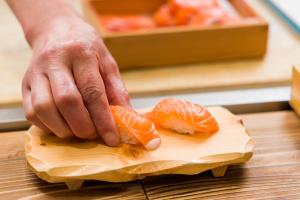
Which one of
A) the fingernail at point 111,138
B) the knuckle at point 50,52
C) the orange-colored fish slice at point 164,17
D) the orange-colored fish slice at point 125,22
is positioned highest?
the knuckle at point 50,52

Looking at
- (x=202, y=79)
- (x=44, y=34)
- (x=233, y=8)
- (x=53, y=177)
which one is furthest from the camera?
(x=233, y=8)

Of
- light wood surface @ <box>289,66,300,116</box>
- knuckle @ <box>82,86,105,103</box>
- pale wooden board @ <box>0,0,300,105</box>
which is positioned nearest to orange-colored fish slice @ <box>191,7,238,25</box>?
pale wooden board @ <box>0,0,300,105</box>

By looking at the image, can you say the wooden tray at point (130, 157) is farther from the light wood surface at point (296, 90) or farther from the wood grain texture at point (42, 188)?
the light wood surface at point (296, 90)

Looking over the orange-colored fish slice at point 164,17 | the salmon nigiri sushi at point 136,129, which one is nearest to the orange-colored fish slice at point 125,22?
the orange-colored fish slice at point 164,17

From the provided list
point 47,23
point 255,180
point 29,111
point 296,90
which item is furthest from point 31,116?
point 296,90

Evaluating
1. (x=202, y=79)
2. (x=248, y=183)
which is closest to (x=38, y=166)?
(x=248, y=183)

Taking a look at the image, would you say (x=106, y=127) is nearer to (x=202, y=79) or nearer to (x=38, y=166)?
(x=38, y=166)

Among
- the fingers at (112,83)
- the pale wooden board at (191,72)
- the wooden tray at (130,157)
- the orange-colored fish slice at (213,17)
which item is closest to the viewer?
the wooden tray at (130,157)
